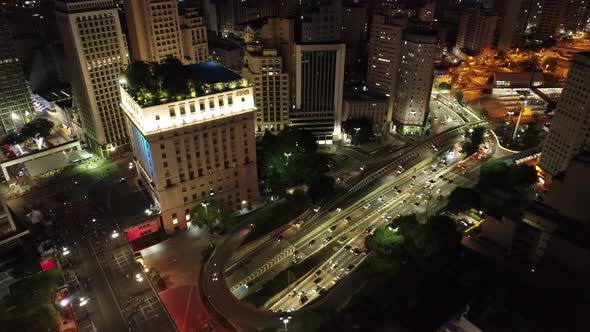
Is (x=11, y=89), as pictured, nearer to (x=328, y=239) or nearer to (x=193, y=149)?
(x=193, y=149)

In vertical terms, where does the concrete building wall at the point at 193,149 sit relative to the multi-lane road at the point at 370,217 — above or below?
above

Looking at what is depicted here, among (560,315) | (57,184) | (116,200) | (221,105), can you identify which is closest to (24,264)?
(116,200)

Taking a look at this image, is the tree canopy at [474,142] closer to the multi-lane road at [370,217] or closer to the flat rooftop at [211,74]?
the multi-lane road at [370,217]

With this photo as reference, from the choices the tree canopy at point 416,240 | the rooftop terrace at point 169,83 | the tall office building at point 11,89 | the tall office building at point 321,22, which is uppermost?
the tall office building at point 321,22

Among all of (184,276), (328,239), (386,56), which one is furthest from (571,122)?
(184,276)

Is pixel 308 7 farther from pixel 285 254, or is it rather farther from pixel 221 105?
pixel 285 254

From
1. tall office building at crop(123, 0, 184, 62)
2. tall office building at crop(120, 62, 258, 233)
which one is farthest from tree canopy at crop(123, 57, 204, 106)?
tall office building at crop(123, 0, 184, 62)

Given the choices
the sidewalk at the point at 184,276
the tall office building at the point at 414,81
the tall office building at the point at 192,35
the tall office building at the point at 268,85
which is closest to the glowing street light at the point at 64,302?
the sidewalk at the point at 184,276
